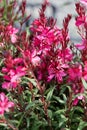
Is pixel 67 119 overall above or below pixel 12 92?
below

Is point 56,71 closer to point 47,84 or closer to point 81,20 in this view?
point 47,84

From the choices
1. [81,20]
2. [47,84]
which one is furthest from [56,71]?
[81,20]

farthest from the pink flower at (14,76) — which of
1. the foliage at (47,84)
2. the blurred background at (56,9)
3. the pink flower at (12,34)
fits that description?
the blurred background at (56,9)

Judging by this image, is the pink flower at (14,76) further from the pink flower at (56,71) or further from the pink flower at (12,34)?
the pink flower at (12,34)

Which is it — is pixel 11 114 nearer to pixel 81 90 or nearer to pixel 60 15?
pixel 81 90

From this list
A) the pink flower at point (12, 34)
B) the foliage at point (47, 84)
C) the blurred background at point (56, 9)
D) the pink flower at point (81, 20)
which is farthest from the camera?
the blurred background at point (56, 9)

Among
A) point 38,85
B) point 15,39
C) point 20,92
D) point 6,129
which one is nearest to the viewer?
point 38,85

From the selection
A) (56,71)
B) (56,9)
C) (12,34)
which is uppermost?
(56,9)

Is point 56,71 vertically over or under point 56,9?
under

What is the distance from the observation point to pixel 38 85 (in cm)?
188

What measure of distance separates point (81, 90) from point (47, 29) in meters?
0.43

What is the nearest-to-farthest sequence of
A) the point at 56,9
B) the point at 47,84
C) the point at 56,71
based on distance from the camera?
the point at 56,71 < the point at 47,84 < the point at 56,9

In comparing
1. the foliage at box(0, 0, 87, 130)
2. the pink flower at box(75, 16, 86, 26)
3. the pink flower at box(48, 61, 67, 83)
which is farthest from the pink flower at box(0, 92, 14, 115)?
the pink flower at box(75, 16, 86, 26)

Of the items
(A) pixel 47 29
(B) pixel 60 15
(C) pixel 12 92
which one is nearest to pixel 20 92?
(C) pixel 12 92
